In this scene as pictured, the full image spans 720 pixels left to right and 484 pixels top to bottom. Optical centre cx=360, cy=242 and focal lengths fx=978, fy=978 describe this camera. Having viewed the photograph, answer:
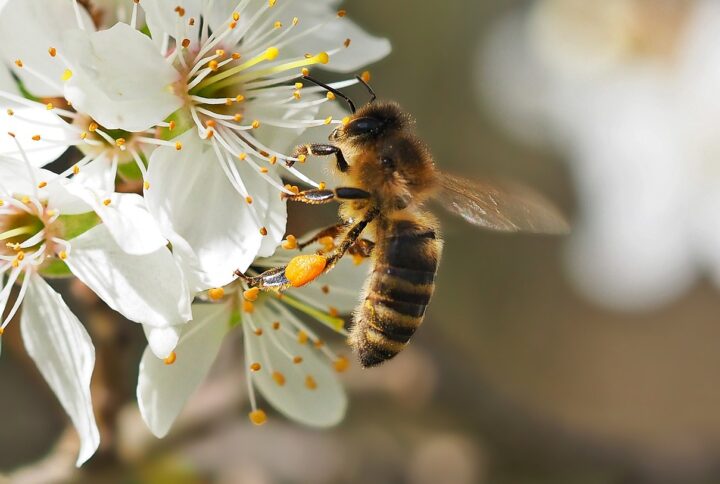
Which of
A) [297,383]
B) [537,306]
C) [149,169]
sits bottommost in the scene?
[537,306]

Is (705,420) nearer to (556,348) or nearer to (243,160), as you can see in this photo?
(556,348)

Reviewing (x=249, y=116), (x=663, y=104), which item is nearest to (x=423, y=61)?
(x=663, y=104)

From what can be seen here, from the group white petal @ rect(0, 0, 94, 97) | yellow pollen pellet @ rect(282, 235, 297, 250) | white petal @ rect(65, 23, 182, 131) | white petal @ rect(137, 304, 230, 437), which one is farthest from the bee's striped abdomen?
white petal @ rect(0, 0, 94, 97)

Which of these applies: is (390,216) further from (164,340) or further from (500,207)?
(164,340)

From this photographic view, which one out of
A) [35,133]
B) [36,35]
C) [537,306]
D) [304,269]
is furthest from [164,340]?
[537,306]

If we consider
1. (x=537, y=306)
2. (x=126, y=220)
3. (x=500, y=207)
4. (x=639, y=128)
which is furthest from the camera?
(x=537, y=306)

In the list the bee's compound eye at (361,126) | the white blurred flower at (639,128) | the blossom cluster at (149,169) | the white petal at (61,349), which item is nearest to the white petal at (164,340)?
the blossom cluster at (149,169)
